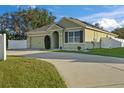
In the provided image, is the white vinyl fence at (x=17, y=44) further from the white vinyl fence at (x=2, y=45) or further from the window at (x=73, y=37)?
the white vinyl fence at (x=2, y=45)

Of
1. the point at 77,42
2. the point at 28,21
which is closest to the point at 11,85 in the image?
the point at 77,42

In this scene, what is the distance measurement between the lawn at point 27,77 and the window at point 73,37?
61.7ft

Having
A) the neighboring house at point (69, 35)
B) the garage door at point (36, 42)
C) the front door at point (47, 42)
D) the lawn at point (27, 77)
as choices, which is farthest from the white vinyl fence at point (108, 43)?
the lawn at point (27, 77)

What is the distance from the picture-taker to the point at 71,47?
28.6 metres

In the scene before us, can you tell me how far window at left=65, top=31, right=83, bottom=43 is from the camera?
2802 centimetres

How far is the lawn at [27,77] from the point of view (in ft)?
24.0

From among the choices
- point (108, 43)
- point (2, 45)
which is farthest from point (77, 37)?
point (2, 45)

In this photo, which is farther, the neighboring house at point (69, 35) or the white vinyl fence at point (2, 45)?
the neighboring house at point (69, 35)

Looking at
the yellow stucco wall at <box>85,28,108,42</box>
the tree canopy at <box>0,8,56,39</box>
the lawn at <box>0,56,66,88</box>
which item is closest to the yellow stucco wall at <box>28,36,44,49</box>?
the yellow stucco wall at <box>85,28,108,42</box>

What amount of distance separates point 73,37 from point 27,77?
20.7m

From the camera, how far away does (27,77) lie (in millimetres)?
7992
